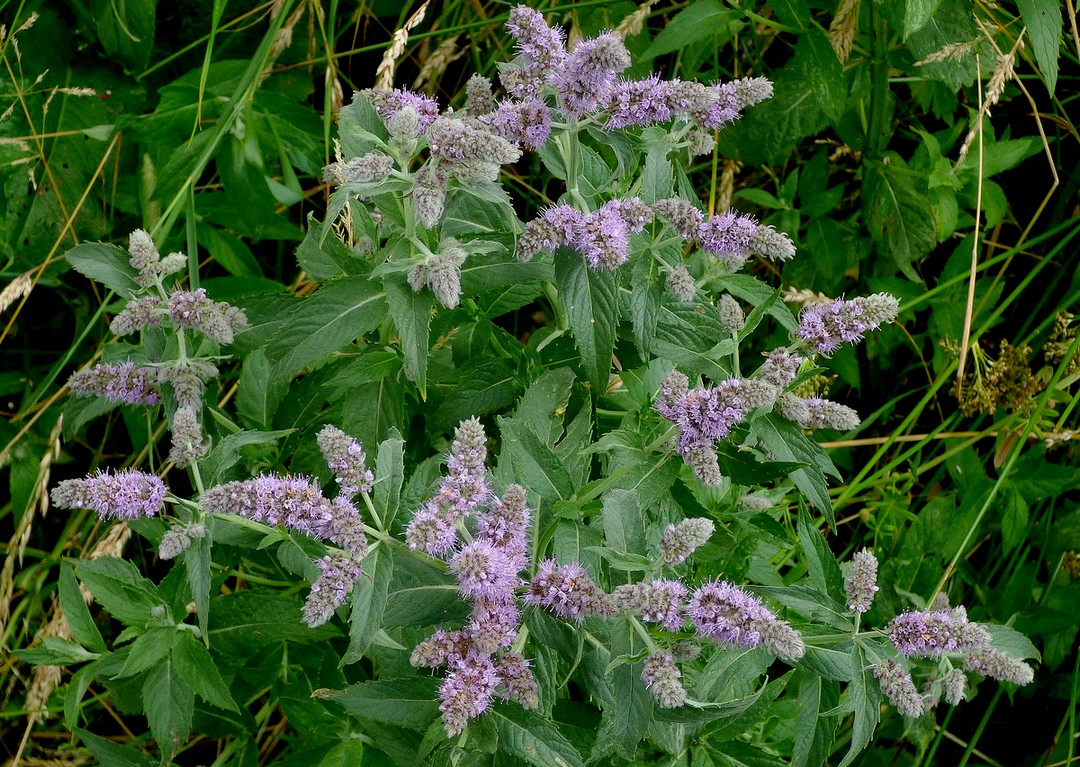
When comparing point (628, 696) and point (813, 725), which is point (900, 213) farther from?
point (628, 696)

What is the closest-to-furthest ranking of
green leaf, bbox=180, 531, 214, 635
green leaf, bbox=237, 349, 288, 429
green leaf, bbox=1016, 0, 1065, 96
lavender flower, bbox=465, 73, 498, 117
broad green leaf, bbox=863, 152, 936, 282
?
green leaf, bbox=180, 531, 214, 635, lavender flower, bbox=465, 73, 498, 117, green leaf, bbox=237, 349, 288, 429, green leaf, bbox=1016, 0, 1065, 96, broad green leaf, bbox=863, 152, 936, 282

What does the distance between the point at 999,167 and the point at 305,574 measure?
9.03ft

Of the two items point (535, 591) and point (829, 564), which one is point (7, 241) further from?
point (829, 564)

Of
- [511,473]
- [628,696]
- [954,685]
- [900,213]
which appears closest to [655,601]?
[628,696]

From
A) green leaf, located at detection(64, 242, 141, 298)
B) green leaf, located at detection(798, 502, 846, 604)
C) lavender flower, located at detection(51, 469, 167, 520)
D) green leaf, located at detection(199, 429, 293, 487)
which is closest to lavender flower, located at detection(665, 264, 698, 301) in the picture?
→ green leaf, located at detection(798, 502, 846, 604)

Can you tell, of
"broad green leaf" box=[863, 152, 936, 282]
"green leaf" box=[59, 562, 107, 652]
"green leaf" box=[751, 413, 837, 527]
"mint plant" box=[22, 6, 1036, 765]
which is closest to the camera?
"mint plant" box=[22, 6, 1036, 765]

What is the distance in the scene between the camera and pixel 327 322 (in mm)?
2199

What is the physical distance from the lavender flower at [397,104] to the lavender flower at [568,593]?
0.99 metres

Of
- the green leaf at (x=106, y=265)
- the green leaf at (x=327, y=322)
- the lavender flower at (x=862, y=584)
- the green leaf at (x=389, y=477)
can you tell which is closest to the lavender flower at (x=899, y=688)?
the lavender flower at (x=862, y=584)

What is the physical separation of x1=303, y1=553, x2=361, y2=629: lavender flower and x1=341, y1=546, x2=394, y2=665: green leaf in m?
0.03

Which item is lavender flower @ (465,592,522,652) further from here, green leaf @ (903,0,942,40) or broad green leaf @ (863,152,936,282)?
broad green leaf @ (863,152,936,282)

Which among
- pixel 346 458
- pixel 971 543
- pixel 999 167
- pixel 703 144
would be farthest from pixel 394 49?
pixel 971 543

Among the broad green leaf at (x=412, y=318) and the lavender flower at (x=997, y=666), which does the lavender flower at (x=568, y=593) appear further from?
the lavender flower at (x=997, y=666)

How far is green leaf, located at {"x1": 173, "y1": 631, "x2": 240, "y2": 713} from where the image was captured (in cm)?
223
